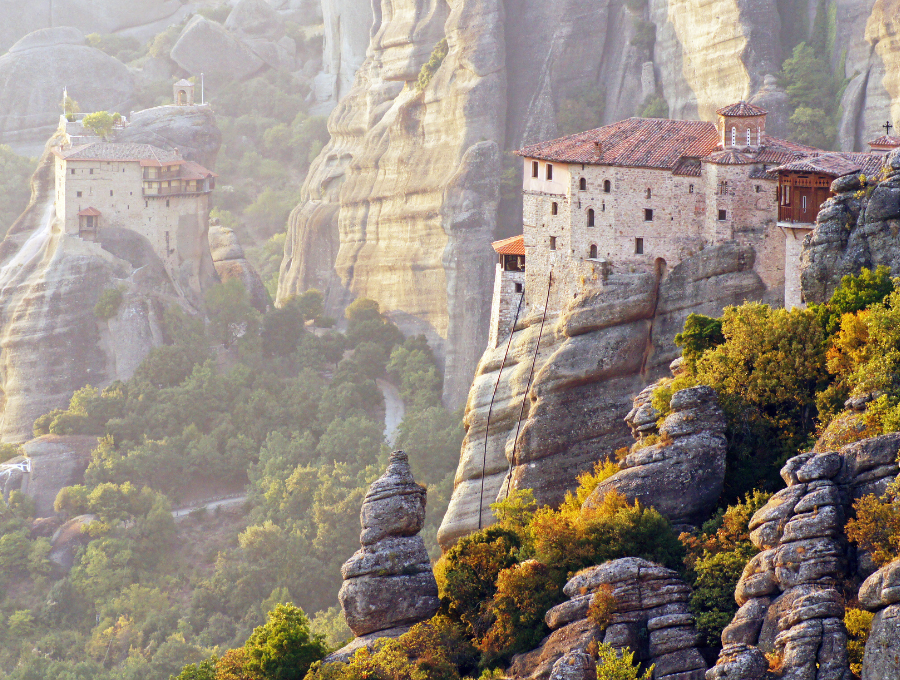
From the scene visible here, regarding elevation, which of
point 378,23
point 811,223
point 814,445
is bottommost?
point 814,445

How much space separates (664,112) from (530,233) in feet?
85.8

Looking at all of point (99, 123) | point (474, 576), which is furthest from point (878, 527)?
point (99, 123)

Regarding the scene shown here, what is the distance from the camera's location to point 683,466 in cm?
4397

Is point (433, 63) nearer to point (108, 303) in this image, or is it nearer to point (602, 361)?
point (108, 303)

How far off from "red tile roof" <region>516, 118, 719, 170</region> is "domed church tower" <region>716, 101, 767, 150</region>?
86 centimetres

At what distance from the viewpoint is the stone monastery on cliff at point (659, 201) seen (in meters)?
52.1

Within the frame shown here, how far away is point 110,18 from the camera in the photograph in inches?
5635

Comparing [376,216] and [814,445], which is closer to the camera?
[814,445]

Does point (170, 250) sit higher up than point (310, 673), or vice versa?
point (170, 250)

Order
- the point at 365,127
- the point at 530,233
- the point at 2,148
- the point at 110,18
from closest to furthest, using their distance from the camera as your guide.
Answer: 1. the point at 530,233
2. the point at 365,127
3. the point at 2,148
4. the point at 110,18

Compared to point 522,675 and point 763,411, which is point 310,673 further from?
point 763,411

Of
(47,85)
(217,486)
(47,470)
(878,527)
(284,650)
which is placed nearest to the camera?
(878,527)

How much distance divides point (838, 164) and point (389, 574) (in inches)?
721

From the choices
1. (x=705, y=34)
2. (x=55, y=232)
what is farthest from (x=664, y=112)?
(x=55, y=232)
